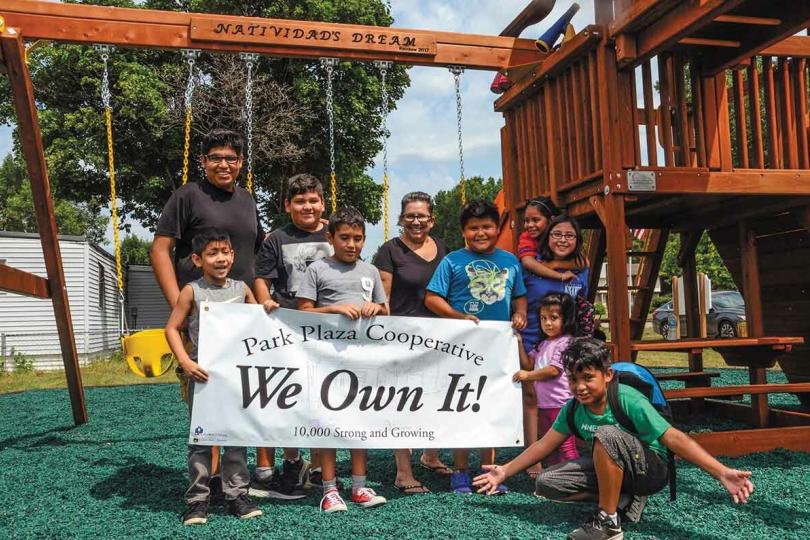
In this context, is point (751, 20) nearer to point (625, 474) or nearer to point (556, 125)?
point (556, 125)

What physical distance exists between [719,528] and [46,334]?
58.5 feet

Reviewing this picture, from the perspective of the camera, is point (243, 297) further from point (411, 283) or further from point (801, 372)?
point (801, 372)

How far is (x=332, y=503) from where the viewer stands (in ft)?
12.3

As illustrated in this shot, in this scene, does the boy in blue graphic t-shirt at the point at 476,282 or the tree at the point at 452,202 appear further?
the tree at the point at 452,202

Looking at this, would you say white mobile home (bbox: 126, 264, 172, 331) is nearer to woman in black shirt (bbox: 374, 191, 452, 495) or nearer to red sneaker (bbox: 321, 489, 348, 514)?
woman in black shirt (bbox: 374, 191, 452, 495)

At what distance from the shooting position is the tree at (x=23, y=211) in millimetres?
51469

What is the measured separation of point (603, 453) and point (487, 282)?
1373 millimetres

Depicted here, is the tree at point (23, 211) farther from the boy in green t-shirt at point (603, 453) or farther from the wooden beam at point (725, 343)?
the boy in green t-shirt at point (603, 453)

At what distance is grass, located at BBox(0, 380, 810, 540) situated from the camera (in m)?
3.40

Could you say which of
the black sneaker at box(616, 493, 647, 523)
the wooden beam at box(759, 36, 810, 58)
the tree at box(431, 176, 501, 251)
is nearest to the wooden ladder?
the wooden beam at box(759, 36, 810, 58)

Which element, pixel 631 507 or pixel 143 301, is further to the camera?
pixel 143 301

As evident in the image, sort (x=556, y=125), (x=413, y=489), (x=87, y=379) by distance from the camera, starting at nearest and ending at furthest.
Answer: (x=413, y=489) < (x=556, y=125) < (x=87, y=379)

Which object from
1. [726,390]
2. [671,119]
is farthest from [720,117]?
[726,390]

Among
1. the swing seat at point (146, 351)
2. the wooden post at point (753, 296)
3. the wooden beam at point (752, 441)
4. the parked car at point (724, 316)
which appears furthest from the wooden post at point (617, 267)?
the parked car at point (724, 316)
